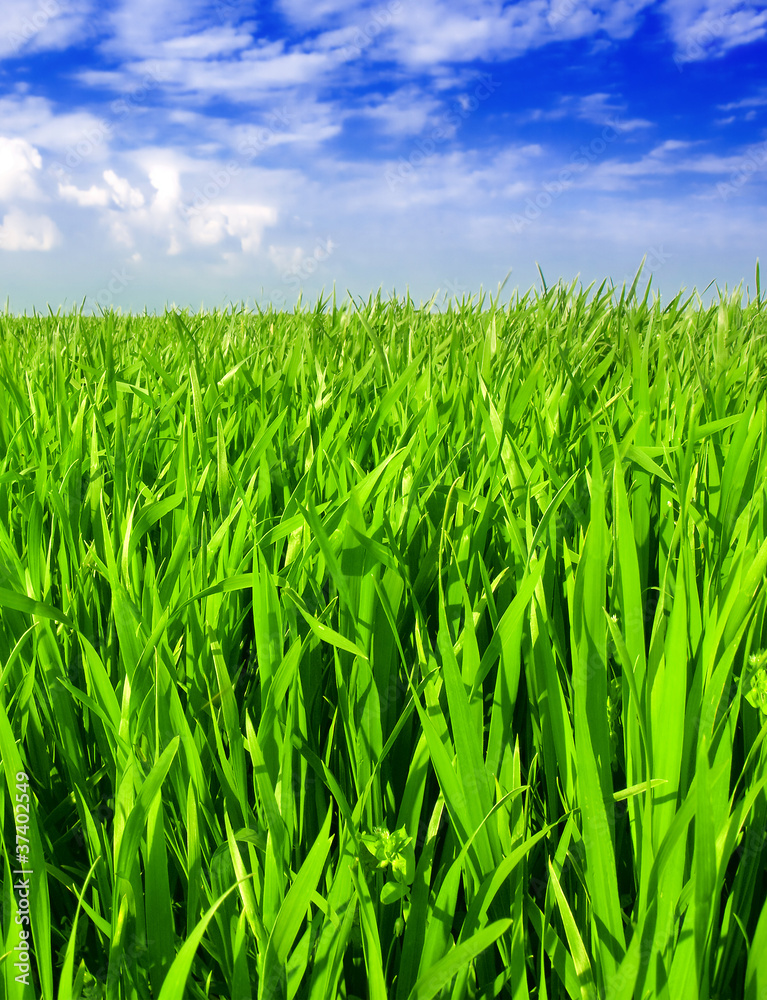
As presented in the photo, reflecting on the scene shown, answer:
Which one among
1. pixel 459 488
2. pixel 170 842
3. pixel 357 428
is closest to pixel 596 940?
pixel 170 842

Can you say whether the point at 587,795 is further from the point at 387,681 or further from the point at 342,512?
the point at 342,512

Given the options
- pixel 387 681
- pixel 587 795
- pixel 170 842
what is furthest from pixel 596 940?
pixel 170 842

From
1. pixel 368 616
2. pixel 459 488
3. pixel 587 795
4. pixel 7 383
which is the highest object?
pixel 7 383

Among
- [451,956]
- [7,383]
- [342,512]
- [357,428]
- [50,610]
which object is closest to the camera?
[451,956]

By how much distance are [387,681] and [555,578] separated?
24cm

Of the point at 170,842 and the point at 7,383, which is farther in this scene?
the point at 7,383

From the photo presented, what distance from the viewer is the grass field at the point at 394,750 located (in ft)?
1.67

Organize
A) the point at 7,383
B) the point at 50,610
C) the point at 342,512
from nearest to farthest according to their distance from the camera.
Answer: the point at 50,610 < the point at 342,512 < the point at 7,383

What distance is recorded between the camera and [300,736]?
24.7 inches

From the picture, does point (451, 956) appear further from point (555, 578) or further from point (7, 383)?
point (7, 383)

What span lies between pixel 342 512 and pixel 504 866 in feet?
1.31

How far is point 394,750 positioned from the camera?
0.68m

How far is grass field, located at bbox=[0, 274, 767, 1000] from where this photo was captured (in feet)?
1.67

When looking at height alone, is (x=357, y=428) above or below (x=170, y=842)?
above
